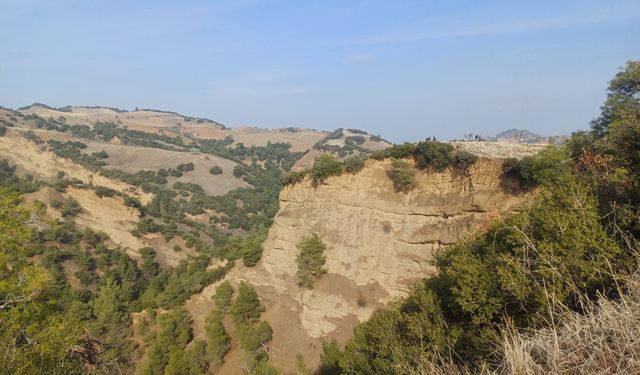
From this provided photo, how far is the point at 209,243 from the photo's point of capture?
65.6 m

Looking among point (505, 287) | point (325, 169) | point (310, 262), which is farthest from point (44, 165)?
point (505, 287)

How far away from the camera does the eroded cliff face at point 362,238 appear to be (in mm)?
24078

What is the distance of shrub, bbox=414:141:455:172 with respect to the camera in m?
25.7

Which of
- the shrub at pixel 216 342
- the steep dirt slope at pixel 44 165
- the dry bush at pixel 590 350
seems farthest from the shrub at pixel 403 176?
the steep dirt slope at pixel 44 165

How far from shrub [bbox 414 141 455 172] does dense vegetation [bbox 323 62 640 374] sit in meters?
12.8


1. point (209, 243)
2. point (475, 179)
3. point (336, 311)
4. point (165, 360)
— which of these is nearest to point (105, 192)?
point (209, 243)

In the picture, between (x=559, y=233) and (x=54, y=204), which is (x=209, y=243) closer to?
(x=54, y=204)

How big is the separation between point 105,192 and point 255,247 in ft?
132

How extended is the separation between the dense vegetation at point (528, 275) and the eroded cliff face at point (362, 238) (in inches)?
447

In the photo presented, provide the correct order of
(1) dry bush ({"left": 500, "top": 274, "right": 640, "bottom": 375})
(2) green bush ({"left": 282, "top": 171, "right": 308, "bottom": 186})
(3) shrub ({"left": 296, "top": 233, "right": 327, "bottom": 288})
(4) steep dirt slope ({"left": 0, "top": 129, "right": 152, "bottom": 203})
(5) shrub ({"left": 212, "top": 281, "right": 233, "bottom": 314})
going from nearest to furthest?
(1) dry bush ({"left": 500, "top": 274, "right": 640, "bottom": 375})
(3) shrub ({"left": 296, "top": 233, "right": 327, "bottom": 288})
(5) shrub ({"left": 212, "top": 281, "right": 233, "bottom": 314})
(2) green bush ({"left": 282, "top": 171, "right": 308, "bottom": 186})
(4) steep dirt slope ({"left": 0, "top": 129, "right": 152, "bottom": 203})

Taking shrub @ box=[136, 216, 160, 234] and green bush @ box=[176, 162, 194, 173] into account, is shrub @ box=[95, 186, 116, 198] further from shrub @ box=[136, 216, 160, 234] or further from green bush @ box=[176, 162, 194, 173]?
green bush @ box=[176, 162, 194, 173]

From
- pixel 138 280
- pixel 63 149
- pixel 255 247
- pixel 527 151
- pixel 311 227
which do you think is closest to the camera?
pixel 527 151

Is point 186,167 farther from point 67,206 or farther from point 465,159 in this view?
point 465,159

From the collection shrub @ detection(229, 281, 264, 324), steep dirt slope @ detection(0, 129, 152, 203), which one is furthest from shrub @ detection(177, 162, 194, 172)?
shrub @ detection(229, 281, 264, 324)
